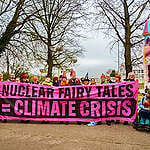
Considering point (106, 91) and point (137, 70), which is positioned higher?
point (137, 70)

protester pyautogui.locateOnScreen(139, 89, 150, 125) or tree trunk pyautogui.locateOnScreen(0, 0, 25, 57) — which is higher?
tree trunk pyautogui.locateOnScreen(0, 0, 25, 57)

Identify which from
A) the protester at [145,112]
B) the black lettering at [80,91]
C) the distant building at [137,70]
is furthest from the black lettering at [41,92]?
the protester at [145,112]

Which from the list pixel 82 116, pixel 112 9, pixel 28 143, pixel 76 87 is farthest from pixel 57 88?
pixel 112 9

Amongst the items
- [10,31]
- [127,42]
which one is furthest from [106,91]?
[10,31]

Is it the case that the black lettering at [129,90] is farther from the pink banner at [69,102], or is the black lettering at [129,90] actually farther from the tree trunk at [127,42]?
the tree trunk at [127,42]

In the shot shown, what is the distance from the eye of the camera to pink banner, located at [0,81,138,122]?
251 inches

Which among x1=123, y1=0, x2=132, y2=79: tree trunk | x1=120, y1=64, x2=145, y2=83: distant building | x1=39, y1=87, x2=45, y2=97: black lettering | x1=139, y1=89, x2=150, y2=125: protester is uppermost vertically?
x1=123, y1=0, x2=132, y2=79: tree trunk

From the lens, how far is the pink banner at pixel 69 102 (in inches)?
251

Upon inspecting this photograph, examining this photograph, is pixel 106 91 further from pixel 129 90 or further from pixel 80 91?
pixel 80 91

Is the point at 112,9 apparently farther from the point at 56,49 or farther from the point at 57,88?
the point at 57,88

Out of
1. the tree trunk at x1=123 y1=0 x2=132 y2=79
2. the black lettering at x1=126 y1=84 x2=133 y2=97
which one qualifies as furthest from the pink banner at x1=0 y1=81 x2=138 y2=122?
the tree trunk at x1=123 y1=0 x2=132 y2=79

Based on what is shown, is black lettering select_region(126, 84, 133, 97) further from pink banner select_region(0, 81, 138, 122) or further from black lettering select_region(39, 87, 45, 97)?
black lettering select_region(39, 87, 45, 97)

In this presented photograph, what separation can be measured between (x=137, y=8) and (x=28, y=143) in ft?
37.6

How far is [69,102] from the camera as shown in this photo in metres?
6.68
